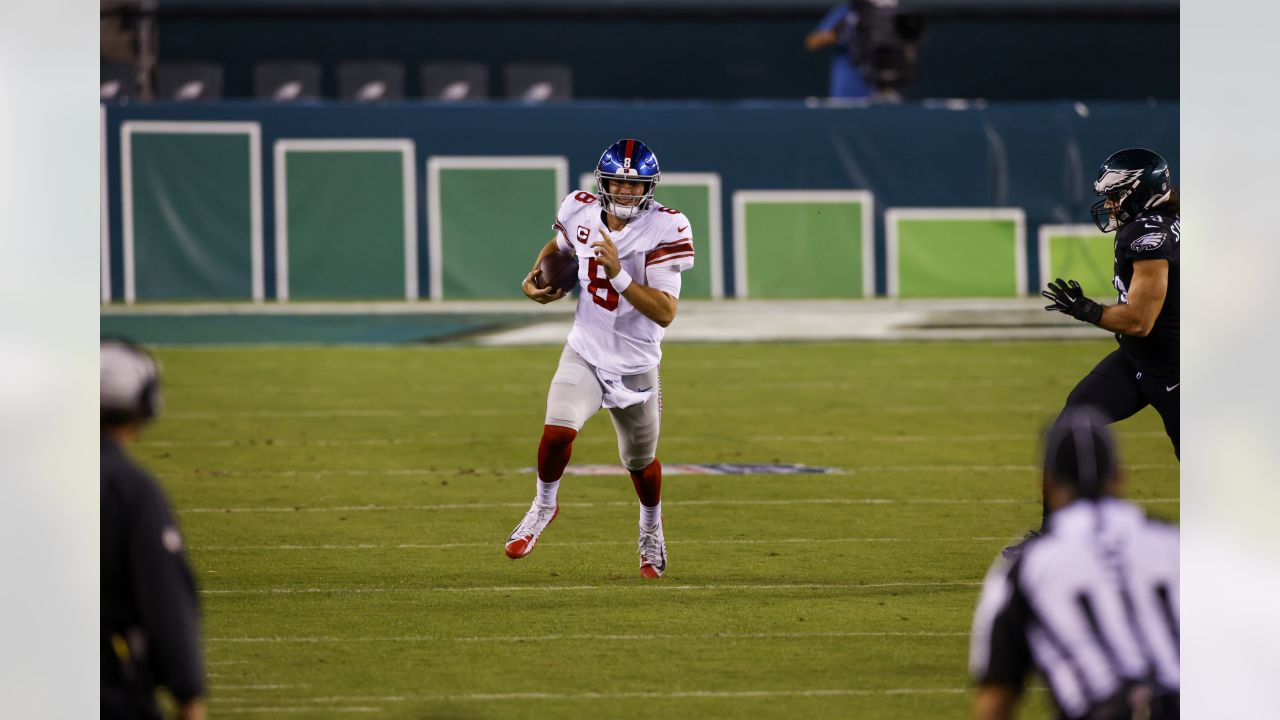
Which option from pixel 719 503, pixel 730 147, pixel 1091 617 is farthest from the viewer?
pixel 730 147

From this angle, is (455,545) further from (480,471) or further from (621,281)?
(480,471)

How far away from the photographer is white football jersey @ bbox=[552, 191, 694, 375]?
6.31 metres

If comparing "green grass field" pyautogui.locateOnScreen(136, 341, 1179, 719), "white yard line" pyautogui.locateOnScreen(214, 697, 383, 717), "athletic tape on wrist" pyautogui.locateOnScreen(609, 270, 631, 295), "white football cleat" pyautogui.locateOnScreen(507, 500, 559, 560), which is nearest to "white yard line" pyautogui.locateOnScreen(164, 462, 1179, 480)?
"green grass field" pyautogui.locateOnScreen(136, 341, 1179, 719)

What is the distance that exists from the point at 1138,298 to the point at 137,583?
387 centimetres

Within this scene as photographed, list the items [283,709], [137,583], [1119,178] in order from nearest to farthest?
1. [137,583]
2. [283,709]
3. [1119,178]

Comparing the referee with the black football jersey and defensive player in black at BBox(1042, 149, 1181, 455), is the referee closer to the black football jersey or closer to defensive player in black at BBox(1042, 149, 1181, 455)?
defensive player in black at BBox(1042, 149, 1181, 455)

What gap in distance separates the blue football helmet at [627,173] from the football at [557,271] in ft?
0.97

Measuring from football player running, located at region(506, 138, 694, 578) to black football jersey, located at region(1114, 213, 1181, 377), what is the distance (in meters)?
1.49

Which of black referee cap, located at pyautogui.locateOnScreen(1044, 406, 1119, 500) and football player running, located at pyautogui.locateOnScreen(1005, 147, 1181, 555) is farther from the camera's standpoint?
football player running, located at pyautogui.locateOnScreen(1005, 147, 1181, 555)

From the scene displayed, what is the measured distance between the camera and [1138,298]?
5.98 meters

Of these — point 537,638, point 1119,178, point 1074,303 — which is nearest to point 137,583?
point 537,638

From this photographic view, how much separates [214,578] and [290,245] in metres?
10.3

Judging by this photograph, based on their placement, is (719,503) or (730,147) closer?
(719,503)

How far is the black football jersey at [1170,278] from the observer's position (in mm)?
6004
